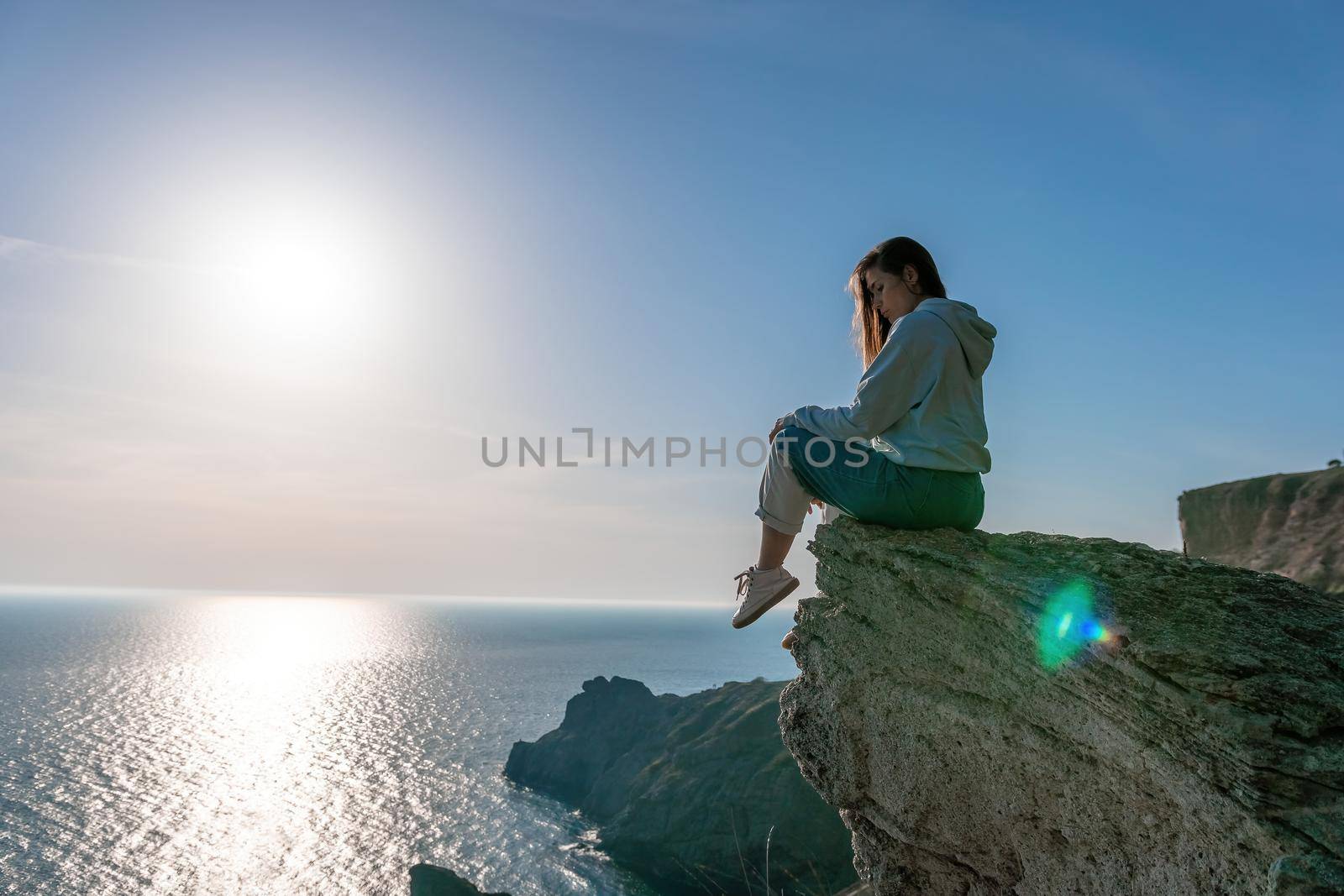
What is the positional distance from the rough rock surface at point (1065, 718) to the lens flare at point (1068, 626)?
0.03 m

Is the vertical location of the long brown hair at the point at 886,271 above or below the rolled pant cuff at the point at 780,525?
above

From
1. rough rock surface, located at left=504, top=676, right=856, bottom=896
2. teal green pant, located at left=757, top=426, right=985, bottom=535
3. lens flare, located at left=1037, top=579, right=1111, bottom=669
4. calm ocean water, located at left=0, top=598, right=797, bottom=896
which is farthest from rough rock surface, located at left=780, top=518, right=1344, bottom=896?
calm ocean water, located at left=0, top=598, right=797, bottom=896

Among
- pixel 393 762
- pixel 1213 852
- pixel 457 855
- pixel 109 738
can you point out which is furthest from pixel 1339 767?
pixel 109 738

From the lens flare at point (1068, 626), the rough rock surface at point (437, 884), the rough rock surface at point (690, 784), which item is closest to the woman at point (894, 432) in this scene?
the lens flare at point (1068, 626)

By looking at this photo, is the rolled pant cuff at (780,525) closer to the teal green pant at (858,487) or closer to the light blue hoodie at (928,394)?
the teal green pant at (858,487)

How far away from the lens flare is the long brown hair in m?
2.32

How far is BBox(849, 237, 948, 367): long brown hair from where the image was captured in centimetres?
587

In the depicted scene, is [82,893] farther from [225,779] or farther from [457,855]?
[225,779]

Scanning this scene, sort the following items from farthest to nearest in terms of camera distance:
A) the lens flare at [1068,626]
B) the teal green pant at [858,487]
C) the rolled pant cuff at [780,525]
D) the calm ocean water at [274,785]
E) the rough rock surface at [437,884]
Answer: the calm ocean water at [274,785]
the rough rock surface at [437,884]
the rolled pant cuff at [780,525]
the teal green pant at [858,487]
the lens flare at [1068,626]

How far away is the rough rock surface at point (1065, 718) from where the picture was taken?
3.60 m

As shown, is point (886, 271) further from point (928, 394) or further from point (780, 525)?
point (780, 525)

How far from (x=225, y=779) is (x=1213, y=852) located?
83.1 meters

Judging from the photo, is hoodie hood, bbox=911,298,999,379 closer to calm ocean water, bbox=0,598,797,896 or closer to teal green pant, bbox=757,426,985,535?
teal green pant, bbox=757,426,985,535

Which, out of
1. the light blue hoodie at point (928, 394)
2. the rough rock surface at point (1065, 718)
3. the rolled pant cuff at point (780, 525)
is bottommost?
the rough rock surface at point (1065, 718)
